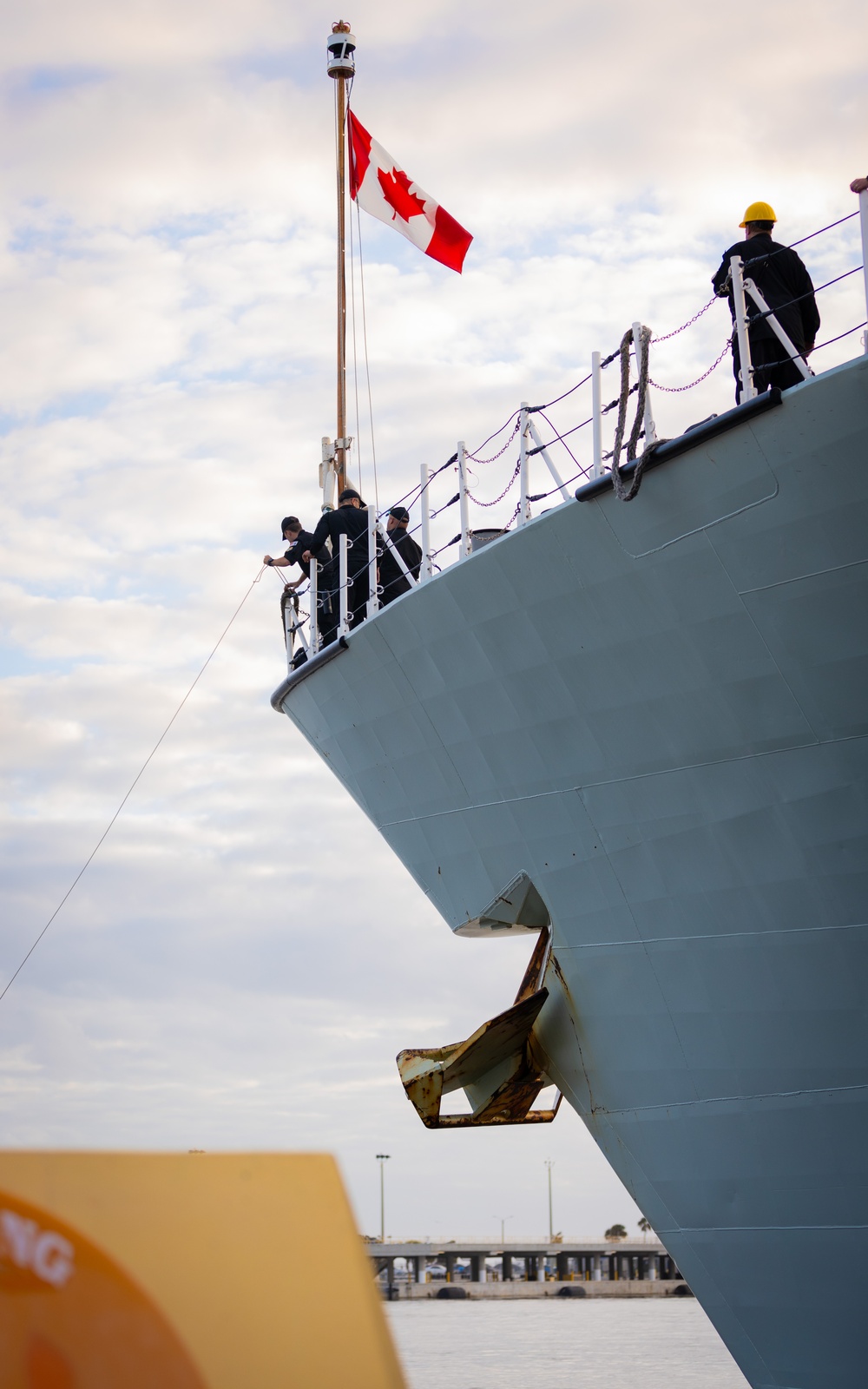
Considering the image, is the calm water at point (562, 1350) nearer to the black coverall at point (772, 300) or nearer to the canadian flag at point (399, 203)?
the black coverall at point (772, 300)

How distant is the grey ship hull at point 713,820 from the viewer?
5.93 meters

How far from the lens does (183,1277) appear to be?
1929 millimetres

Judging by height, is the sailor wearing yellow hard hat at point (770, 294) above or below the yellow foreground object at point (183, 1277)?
above

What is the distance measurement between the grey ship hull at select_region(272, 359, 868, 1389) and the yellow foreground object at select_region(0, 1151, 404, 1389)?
441 centimetres

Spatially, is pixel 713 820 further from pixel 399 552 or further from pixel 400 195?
pixel 400 195

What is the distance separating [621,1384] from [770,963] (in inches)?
920

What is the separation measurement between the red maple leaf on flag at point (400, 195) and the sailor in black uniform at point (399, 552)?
3.34 metres

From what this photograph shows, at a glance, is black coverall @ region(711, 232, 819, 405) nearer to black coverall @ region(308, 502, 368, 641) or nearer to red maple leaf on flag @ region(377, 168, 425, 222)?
black coverall @ region(308, 502, 368, 641)

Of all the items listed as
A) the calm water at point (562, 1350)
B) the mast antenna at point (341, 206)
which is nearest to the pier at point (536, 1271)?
the calm water at point (562, 1350)

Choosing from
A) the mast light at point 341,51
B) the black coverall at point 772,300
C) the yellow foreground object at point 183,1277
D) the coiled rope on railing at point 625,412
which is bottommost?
the yellow foreground object at point 183,1277

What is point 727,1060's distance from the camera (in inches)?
261

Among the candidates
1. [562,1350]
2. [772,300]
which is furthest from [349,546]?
[562,1350]

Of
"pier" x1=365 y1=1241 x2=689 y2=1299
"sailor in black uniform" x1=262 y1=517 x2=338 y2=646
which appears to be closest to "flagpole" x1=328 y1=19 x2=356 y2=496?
"sailor in black uniform" x1=262 y1=517 x2=338 y2=646

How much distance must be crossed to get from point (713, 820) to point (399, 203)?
7.49 m
